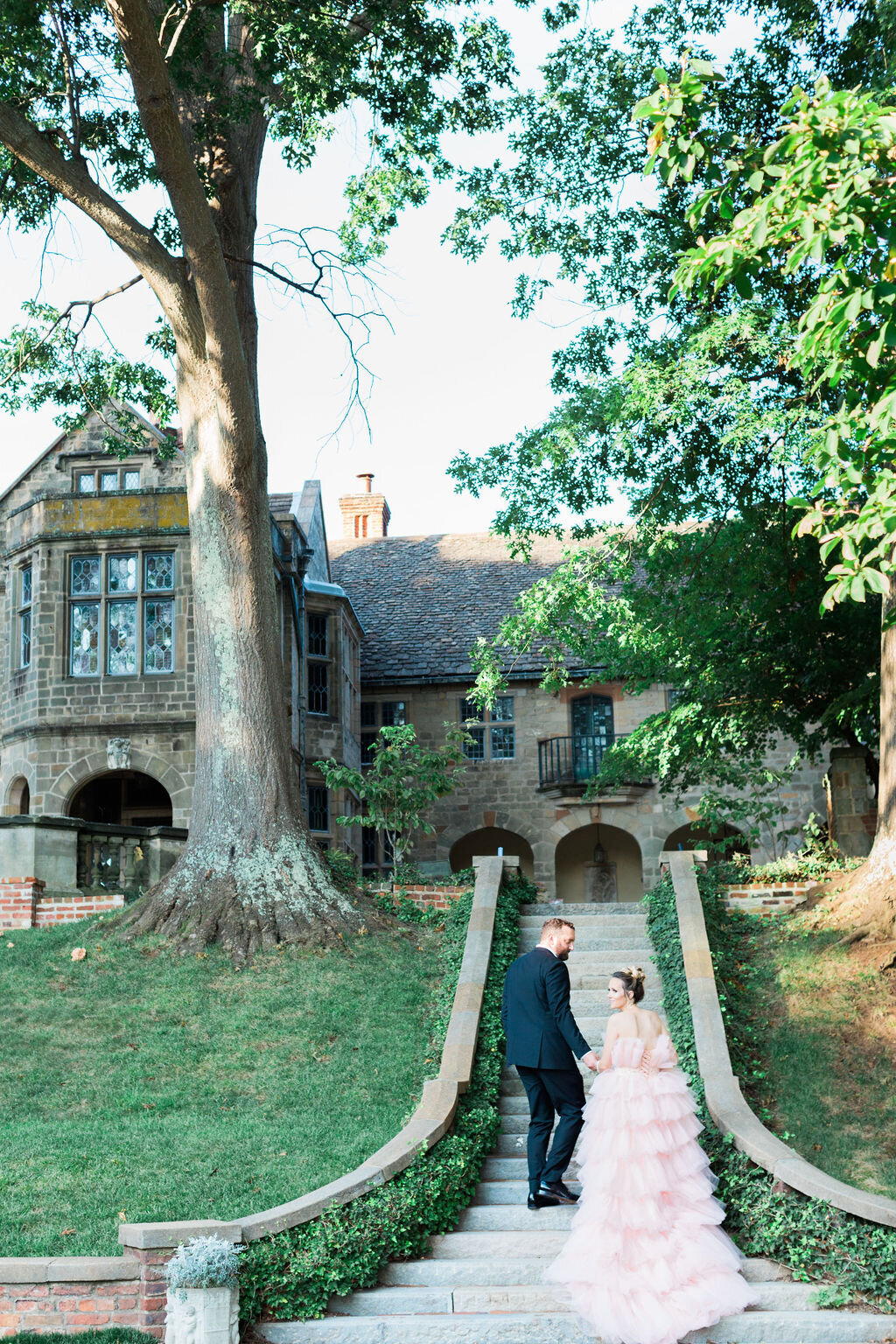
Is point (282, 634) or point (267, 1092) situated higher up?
point (282, 634)

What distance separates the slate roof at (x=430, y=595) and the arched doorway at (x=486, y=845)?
3.70 m

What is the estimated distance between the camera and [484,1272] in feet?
23.8

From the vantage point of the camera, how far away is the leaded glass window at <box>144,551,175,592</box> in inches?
834

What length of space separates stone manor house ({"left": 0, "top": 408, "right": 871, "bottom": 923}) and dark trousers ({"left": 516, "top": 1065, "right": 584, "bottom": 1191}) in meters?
7.87

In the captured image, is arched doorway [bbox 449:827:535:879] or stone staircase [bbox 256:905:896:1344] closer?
stone staircase [bbox 256:905:896:1344]

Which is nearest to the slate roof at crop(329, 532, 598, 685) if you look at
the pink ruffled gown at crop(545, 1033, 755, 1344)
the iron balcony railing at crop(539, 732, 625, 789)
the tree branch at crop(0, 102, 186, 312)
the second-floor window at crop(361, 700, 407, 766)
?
the second-floor window at crop(361, 700, 407, 766)

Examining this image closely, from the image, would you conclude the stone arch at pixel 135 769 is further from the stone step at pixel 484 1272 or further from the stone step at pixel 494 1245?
the stone step at pixel 484 1272

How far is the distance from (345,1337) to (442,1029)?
3.97 m

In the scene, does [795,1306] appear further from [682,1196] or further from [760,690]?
[760,690]

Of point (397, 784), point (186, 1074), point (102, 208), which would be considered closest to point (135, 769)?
point (397, 784)

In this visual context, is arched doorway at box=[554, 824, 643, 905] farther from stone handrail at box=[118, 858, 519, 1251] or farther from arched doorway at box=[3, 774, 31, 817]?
stone handrail at box=[118, 858, 519, 1251]

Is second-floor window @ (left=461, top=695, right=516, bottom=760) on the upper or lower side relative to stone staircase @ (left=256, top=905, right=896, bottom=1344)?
upper

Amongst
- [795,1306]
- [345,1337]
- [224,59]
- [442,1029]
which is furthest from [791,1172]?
[224,59]

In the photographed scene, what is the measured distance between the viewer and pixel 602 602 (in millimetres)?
14531
